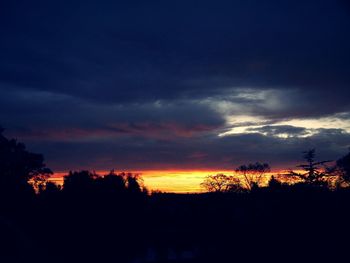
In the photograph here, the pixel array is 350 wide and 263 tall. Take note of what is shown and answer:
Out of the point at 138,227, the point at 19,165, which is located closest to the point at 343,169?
the point at 138,227

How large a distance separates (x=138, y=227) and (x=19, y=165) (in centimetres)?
2193

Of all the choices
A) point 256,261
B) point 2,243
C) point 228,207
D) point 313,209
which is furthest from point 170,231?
point 2,243

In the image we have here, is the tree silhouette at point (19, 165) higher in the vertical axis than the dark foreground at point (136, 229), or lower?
higher

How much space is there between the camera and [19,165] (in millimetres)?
48219

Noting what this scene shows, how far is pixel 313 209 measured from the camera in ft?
106

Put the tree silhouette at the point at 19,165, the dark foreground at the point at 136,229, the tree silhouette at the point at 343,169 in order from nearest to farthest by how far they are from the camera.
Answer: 1. the dark foreground at the point at 136,229
2. the tree silhouette at the point at 19,165
3. the tree silhouette at the point at 343,169

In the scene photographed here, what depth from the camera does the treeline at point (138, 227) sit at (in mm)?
30422

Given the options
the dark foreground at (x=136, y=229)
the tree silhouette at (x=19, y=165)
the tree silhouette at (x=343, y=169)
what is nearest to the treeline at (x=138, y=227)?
the dark foreground at (x=136, y=229)

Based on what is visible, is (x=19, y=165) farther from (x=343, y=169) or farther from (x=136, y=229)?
(x=343, y=169)

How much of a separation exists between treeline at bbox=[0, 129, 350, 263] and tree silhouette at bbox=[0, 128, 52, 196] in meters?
5.52

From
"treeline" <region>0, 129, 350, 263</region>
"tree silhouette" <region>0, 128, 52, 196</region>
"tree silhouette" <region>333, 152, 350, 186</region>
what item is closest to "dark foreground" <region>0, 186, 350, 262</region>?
"treeline" <region>0, 129, 350, 263</region>

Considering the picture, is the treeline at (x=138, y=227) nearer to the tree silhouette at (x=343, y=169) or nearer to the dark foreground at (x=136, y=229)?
the dark foreground at (x=136, y=229)

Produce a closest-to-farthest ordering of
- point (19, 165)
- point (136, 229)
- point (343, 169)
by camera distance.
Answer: point (136, 229)
point (19, 165)
point (343, 169)

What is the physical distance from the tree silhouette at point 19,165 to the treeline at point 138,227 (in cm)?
552
